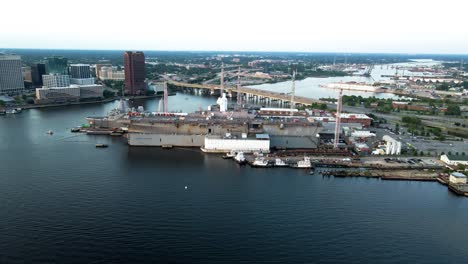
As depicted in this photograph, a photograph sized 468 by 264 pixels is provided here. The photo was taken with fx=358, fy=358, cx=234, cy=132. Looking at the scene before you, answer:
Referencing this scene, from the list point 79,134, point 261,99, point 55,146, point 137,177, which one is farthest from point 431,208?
point 261,99

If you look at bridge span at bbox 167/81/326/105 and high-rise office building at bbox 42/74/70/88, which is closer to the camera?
bridge span at bbox 167/81/326/105

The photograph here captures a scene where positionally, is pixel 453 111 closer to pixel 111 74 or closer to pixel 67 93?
pixel 67 93

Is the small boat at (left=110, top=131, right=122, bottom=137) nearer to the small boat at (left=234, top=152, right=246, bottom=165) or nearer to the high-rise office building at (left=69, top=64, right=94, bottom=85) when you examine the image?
the small boat at (left=234, top=152, right=246, bottom=165)

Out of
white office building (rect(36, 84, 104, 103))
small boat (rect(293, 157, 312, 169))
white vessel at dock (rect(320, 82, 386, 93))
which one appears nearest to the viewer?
small boat (rect(293, 157, 312, 169))

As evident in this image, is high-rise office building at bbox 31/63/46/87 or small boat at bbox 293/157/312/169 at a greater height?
high-rise office building at bbox 31/63/46/87

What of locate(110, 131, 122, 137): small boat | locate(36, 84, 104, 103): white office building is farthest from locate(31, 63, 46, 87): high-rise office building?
locate(110, 131, 122, 137): small boat

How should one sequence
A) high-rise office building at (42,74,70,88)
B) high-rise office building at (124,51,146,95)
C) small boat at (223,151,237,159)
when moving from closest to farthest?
small boat at (223,151,237,159) → high-rise office building at (42,74,70,88) → high-rise office building at (124,51,146,95)

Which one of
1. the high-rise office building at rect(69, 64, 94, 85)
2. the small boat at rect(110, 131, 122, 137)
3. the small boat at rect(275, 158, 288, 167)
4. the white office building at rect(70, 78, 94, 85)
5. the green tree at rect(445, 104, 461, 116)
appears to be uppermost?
the high-rise office building at rect(69, 64, 94, 85)

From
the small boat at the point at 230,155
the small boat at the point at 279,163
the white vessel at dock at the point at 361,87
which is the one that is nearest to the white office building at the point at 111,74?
the white vessel at dock at the point at 361,87

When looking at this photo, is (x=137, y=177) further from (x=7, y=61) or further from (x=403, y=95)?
(x=403, y=95)
